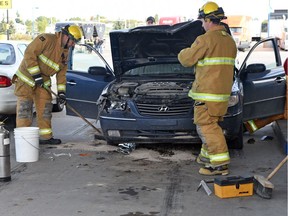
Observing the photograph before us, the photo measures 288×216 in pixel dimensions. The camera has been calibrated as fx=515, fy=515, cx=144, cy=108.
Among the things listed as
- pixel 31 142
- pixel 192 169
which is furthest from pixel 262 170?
pixel 31 142

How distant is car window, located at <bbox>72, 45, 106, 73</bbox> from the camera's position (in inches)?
340

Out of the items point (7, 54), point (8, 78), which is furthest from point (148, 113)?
point (7, 54)

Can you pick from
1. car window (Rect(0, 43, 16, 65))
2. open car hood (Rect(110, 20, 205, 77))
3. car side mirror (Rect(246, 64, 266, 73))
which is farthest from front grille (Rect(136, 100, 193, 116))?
car window (Rect(0, 43, 16, 65))

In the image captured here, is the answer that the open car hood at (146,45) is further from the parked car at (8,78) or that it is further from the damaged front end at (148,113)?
the parked car at (8,78)

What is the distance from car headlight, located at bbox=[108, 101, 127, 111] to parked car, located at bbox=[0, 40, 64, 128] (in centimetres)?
174

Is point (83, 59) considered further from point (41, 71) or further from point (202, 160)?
point (202, 160)

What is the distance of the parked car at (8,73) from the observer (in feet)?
28.0

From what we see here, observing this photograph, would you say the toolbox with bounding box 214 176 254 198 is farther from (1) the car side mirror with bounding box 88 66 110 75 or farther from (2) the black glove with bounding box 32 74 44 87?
(2) the black glove with bounding box 32 74 44 87

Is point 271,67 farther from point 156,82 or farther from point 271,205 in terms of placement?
point 271,205

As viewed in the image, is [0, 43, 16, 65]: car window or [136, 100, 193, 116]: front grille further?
[0, 43, 16, 65]: car window

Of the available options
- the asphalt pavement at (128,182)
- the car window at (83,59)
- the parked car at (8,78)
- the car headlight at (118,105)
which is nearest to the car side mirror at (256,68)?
the asphalt pavement at (128,182)

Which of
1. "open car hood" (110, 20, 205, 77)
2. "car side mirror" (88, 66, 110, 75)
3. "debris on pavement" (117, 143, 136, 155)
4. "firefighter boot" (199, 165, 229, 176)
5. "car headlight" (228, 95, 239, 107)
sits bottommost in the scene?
"debris on pavement" (117, 143, 136, 155)

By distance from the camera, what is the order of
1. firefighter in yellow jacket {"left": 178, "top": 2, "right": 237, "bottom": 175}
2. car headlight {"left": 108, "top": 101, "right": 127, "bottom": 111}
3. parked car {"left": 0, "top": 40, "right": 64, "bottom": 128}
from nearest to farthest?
1. firefighter in yellow jacket {"left": 178, "top": 2, "right": 237, "bottom": 175}
2. car headlight {"left": 108, "top": 101, "right": 127, "bottom": 111}
3. parked car {"left": 0, "top": 40, "right": 64, "bottom": 128}

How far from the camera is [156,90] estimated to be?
7.06 metres
